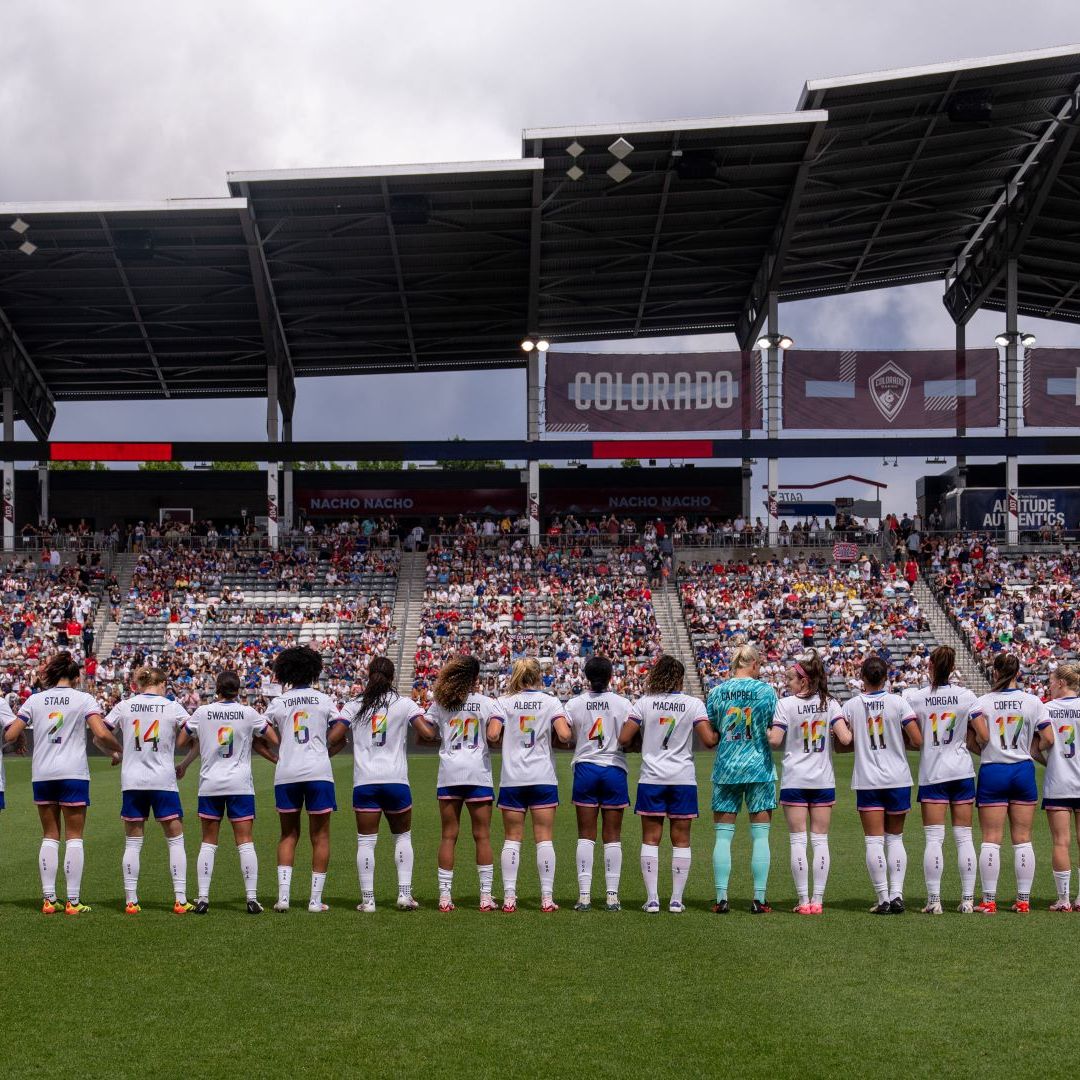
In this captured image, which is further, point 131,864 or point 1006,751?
point 1006,751

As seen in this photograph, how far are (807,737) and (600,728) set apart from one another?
1575 mm

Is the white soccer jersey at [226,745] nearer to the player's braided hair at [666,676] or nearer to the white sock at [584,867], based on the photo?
the white sock at [584,867]

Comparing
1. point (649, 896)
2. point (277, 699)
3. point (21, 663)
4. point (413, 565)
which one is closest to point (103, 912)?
point (277, 699)

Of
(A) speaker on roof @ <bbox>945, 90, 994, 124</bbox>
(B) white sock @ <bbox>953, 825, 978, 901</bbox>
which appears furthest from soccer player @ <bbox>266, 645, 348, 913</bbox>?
(A) speaker on roof @ <bbox>945, 90, 994, 124</bbox>

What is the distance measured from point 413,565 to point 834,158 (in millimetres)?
18393

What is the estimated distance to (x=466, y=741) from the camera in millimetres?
10188

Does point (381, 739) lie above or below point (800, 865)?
above

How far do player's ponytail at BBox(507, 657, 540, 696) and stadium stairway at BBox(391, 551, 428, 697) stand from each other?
2671 cm

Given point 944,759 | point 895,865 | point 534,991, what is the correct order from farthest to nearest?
point 944,759 < point 895,865 < point 534,991

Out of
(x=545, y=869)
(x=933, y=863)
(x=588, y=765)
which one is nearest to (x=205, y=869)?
(x=545, y=869)

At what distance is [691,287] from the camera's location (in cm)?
4497

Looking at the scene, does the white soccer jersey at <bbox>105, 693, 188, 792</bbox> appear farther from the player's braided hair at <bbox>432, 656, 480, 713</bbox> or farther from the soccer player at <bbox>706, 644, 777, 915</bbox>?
the soccer player at <bbox>706, 644, 777, 915</bbox>

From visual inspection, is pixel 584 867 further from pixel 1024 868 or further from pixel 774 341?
pixel 774 341

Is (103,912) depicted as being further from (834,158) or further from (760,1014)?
(834,158)
